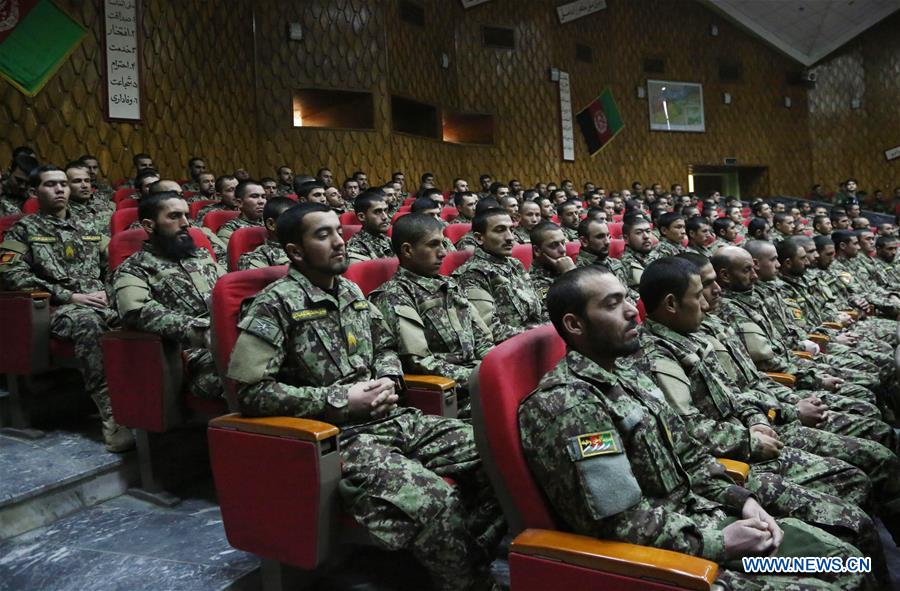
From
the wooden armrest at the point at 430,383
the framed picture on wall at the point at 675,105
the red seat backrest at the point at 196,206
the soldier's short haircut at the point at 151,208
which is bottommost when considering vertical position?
the wooden armrest at the point at 430,383

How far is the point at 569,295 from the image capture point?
1270mm

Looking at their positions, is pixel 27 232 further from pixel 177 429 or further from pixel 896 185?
pixel 896 185

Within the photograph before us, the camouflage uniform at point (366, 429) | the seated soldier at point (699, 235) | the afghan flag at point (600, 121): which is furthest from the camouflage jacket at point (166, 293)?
the afghan flag at point (600, 121)

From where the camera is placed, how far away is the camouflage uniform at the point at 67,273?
7.93 feet

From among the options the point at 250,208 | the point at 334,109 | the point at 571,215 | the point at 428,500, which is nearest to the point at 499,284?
the point at 428,500

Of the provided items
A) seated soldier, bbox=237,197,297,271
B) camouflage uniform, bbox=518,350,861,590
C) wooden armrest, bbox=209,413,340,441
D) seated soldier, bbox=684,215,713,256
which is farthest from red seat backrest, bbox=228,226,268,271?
seated soldier, bbox=684,215,713,256

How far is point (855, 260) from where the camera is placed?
4516mm

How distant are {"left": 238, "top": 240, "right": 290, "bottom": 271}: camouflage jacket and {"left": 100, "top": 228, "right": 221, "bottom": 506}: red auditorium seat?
645 millimetres

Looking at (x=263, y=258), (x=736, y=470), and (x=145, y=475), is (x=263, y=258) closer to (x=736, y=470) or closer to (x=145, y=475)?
(x=145, y=475)

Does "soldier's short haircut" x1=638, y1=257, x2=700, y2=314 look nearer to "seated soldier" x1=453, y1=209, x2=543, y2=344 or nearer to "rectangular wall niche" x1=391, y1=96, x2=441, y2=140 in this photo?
"seated soldier" x1=453, y1=209, x2=543, y2=344

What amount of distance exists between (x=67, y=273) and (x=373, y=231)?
4.48 feet

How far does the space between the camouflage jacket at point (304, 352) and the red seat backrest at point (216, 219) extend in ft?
7.90

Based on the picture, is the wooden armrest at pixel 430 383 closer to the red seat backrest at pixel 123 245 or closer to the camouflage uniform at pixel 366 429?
the camouflage uniform at pixel 366 429

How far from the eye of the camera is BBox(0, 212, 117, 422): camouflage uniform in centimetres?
242
